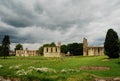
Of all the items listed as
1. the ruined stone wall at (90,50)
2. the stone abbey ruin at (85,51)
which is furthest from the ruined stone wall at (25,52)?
the ruined stone wall at (90,50)

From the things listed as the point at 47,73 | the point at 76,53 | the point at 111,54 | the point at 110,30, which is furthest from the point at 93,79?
the point at 76,53

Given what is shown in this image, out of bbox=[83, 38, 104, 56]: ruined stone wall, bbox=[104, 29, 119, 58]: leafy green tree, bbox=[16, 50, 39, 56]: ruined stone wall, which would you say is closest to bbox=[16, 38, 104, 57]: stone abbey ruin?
bbox=[83, 38, 104, 56]: ruined stone wall

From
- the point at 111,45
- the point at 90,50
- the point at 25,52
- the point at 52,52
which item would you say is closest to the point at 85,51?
the point at 90,50

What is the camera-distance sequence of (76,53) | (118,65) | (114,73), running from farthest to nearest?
(76,53) < (118,65) < (114,73)

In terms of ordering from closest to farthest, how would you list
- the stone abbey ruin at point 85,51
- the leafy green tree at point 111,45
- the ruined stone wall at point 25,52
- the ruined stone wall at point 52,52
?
1. the leafy green tree at point 111,45
2. the stone abbey ruin at point 85,51
3. the ruined stone wall at point 52,52
4. the ruined stone wall at point 25,52

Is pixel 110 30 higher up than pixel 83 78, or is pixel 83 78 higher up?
pixel 110 30

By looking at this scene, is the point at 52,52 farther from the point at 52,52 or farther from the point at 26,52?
the point at 26,52

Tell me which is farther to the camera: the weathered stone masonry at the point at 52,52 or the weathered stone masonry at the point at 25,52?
the weathered stone masonry at the point at 25,52

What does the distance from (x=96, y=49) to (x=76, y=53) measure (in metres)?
28.4

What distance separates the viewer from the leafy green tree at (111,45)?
66625 millimetres

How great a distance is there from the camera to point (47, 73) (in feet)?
129

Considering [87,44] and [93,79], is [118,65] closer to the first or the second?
[93,79]

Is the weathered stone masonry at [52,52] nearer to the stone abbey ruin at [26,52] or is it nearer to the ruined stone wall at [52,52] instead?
the ruined stone wall at [52,52]

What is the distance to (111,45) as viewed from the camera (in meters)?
67.0
